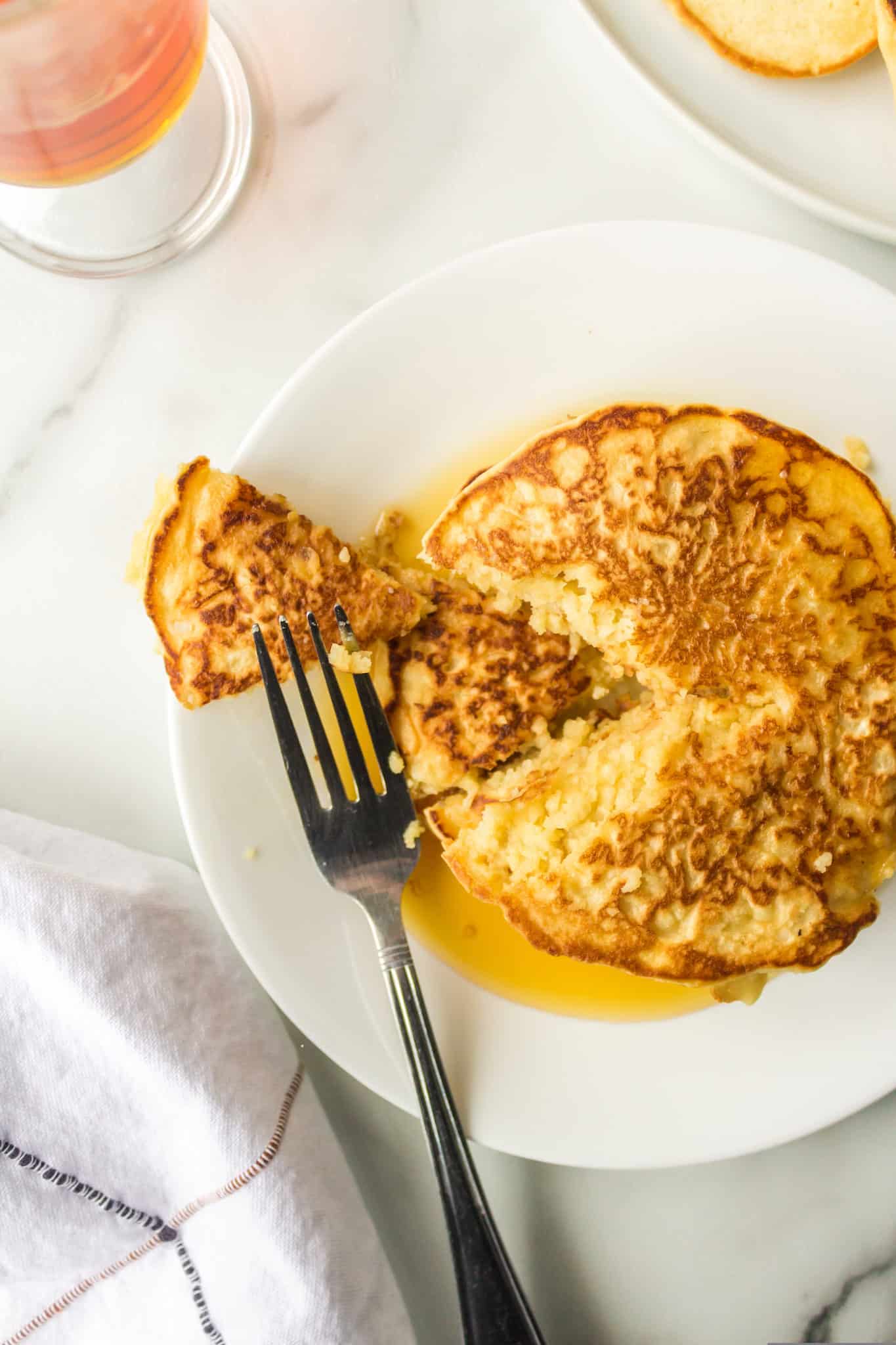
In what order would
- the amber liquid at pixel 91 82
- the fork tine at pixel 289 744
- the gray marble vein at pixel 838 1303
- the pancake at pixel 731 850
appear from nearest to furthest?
1. the amber liquid at pixel 91 82
2. the pancake at pixel 731 850
3. the fork tine at pixel 289 744
4. the gray marble vein at pixel 838 1303

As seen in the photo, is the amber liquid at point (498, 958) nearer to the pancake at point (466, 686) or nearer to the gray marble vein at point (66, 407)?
the pancake at point (466, 686)

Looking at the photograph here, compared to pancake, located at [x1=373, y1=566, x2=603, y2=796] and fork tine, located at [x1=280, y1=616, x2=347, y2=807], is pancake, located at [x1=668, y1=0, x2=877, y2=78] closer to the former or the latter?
pancake, located at [x1=373, y1=566, x2=603, y2=796]

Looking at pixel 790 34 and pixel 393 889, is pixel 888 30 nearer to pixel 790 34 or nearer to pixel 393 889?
pixel 790 34

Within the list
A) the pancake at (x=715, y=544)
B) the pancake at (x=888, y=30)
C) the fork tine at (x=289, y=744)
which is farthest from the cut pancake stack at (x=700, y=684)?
the pancake at (x=888, y=30)

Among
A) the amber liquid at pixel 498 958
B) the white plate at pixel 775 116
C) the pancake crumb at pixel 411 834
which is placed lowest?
the amber liquid at pixel 498 958

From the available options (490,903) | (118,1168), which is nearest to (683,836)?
(490,903)

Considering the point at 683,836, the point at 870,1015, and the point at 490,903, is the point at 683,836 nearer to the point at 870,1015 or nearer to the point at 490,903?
the point at 490,903

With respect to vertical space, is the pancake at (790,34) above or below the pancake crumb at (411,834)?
above
